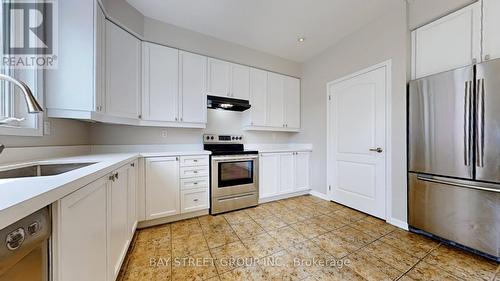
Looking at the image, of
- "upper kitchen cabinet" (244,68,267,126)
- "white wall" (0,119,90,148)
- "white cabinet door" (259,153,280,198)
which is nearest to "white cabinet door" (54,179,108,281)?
"white wall" (0,119,90,148)

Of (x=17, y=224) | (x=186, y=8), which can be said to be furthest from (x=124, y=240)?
(x=186, y=8)

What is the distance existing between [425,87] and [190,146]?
3.16 meters

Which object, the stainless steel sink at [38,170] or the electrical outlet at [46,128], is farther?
the electrical outlet at [46,128]

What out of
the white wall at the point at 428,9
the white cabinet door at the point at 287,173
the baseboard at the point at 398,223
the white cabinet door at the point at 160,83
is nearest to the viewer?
the white wall at the point at 428,9

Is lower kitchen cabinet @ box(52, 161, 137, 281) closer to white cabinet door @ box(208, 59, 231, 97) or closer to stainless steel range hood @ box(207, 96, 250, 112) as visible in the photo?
stainless steel range hood @ box(207, 96, 250, 112)

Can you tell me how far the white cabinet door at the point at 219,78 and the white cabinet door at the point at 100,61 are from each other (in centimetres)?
131

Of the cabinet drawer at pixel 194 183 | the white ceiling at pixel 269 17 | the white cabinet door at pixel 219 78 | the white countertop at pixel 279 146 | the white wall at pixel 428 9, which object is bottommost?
the cabinet drawer at pixel 194 183

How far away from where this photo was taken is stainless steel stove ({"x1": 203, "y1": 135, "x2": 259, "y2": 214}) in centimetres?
267

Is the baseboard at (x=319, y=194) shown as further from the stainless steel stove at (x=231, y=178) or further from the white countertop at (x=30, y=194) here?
the white countertop at (x=30, y=194)

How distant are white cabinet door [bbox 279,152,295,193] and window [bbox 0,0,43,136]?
9.69 ft

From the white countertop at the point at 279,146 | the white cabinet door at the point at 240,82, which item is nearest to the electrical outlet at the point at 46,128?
the white cabinet door at the point at 240,82

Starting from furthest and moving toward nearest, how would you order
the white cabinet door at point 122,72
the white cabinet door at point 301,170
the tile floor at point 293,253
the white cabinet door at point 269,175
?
the white cabinet door at point 301,170
the white cabinet door at point 269,175
the white cabinet door at point 122,72
the tile floor at point 293,253

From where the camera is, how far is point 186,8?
2340 millimetres

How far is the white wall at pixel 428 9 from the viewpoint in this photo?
6.46 ft
